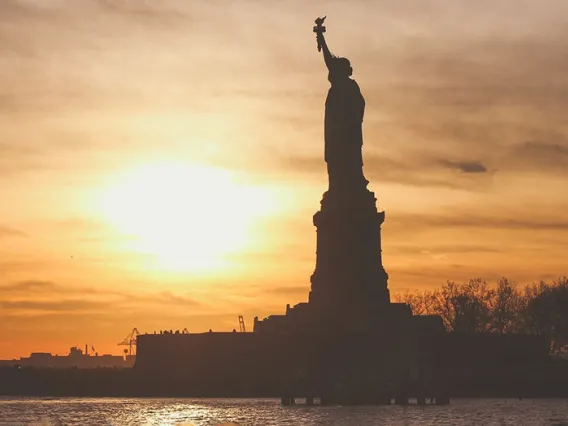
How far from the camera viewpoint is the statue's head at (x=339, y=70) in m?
99.8

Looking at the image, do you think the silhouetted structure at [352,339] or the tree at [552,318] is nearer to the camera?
the silhouetted structure at [352,339]

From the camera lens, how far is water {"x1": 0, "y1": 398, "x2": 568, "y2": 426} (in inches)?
3162

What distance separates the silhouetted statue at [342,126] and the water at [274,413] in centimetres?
1621

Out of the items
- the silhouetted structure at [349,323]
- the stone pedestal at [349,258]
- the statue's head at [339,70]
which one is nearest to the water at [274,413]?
Result: the silhouetted structure at [349,323]

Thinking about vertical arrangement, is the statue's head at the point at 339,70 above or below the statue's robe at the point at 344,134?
above

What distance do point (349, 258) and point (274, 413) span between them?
1400 cm

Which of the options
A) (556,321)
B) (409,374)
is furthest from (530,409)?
(556,321)

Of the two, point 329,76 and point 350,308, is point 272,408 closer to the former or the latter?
point 350,308

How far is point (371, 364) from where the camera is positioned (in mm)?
100562

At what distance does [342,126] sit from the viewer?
99.8 m

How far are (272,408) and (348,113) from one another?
21309mm

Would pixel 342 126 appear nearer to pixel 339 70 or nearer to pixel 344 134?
pixel 344 134

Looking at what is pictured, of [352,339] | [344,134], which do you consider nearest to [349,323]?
[352,339]

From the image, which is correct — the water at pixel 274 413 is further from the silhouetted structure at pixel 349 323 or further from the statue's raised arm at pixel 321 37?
the statue's raised arm at pixel 321 37
